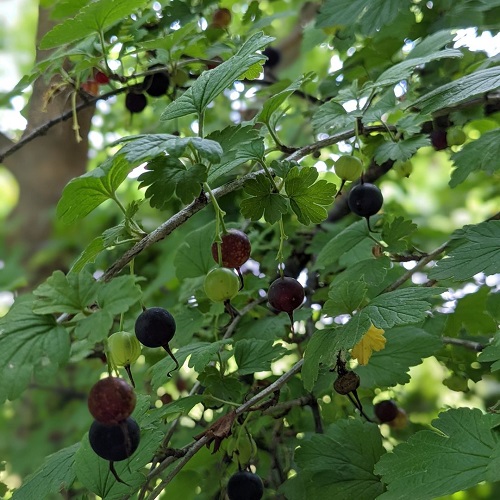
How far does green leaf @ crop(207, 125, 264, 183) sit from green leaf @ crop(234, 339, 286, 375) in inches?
12.6

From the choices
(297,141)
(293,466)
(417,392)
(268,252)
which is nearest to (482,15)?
(268,252)

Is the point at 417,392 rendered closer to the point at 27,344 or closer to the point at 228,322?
the point at 228,322

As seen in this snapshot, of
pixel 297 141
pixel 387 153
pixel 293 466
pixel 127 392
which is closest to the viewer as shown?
pixel 127 392

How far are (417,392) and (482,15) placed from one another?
256 cm

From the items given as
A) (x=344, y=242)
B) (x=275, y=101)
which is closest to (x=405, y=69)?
(x=275, y=101)

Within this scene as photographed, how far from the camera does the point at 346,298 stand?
3.29 ft

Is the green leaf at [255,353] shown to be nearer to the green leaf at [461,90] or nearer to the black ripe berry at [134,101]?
the green leaf at [461,90]

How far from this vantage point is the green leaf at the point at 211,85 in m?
0.90

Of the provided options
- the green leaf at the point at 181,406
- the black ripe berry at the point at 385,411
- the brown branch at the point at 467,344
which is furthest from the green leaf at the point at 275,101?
the black ripe berry at the point at 385,411

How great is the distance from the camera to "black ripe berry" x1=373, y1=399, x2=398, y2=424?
1.37m

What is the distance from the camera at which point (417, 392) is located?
364 cm

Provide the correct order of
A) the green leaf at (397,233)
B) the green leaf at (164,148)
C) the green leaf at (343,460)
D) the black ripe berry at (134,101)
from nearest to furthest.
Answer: the green leaf at (164,148), the green leaf at (343,460), the green leaf at (397,233), the black ripe berry at (134,101)

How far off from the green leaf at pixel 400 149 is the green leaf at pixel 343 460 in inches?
17.4

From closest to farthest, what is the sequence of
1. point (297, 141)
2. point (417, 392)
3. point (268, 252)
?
point (268, 252), point (297, 141), point (417, 392)
